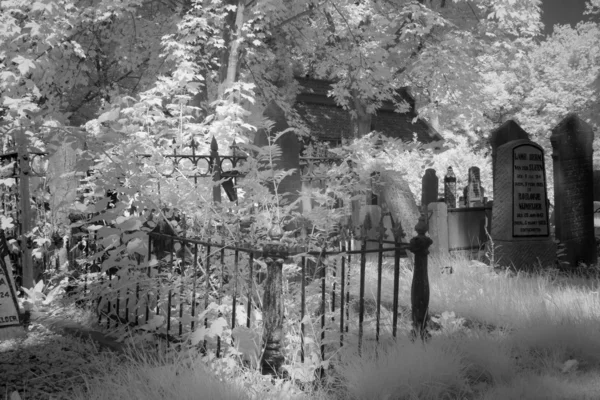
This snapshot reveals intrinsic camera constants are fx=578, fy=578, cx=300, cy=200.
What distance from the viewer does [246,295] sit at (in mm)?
4844

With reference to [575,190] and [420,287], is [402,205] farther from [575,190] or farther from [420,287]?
[420,287]

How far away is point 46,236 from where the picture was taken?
682cm

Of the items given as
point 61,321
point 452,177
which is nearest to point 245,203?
point 61,321

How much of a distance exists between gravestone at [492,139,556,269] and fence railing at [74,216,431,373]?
3751 millimetres

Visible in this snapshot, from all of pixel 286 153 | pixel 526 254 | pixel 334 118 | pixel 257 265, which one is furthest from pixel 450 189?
pixel 334 118

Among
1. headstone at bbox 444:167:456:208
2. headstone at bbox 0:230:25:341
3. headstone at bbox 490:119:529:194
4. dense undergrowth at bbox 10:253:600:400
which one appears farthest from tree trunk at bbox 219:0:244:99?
dense undergrowth at bbox 10:253:600:400

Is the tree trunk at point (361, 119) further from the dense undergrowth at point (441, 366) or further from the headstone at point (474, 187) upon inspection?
the dense undergrowth at point (441, 366)

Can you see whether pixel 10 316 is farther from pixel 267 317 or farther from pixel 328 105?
pixel 328 105

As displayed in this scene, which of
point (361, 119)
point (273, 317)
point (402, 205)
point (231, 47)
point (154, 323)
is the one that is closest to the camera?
point (273, 317)

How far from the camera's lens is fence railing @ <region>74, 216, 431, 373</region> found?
155 inches

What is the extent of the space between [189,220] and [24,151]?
6.71 feet

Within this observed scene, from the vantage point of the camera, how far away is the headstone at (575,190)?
366 inches

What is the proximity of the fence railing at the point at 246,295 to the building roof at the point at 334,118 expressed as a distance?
70.6ft

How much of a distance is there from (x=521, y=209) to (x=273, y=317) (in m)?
5.89
